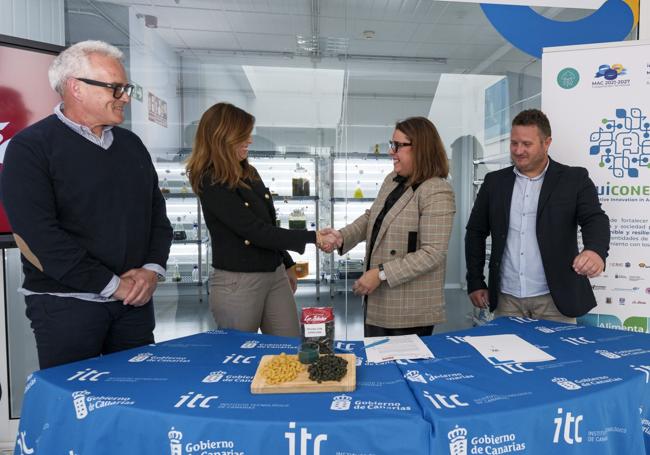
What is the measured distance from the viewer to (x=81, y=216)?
156cm

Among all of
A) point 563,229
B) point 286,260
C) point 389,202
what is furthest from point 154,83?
point 563,229

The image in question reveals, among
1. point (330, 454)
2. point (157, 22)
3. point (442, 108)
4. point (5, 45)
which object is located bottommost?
point (330, 454)

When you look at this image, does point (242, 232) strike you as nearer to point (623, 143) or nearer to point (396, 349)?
point (396, 349)

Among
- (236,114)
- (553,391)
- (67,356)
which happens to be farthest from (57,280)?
(553,391)

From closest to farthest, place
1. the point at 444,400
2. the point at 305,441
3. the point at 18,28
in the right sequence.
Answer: the point at 305,441 < the point at 444,400 < the point at 18,28

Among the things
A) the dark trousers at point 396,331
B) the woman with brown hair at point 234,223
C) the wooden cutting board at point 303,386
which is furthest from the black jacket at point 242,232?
the wooden cutting board at point 303,386

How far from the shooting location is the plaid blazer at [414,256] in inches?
78.4

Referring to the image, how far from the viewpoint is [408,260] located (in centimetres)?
198

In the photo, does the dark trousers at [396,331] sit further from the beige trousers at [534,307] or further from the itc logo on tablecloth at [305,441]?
the itc logo on tablecloth at [305,441]

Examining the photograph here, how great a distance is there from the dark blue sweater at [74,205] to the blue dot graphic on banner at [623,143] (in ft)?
A: 8.61

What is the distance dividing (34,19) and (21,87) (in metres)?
0.96

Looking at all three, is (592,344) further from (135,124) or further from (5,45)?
(135,124)

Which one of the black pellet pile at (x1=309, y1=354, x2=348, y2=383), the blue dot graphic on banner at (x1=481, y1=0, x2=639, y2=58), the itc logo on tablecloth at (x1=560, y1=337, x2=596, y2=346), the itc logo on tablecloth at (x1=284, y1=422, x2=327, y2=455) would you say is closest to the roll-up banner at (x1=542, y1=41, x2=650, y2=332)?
the blue dot graphic on banner at (x1=481, y1=0, x2=639, y2=58)

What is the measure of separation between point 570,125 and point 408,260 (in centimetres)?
167
